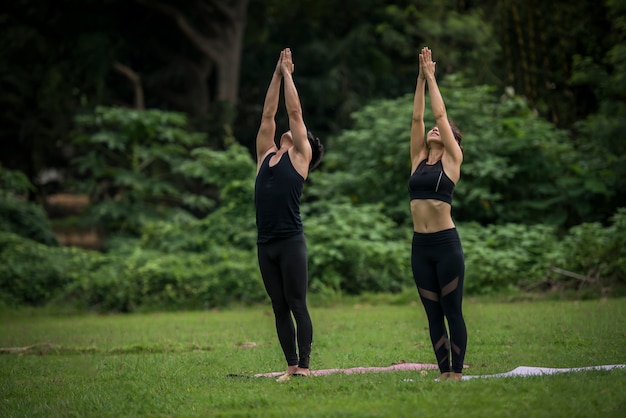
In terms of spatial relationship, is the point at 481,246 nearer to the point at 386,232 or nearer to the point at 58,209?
the point at 386,232

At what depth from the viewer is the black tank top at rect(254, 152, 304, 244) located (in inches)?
299

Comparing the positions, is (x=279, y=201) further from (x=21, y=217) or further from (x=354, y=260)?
(x=21, y=217)

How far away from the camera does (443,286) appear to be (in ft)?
23.7

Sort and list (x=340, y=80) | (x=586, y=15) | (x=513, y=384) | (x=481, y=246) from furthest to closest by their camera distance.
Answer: (x=340, y=80) < (x=586, y=15) < (x=481, y=246) < (x=513, y=384)

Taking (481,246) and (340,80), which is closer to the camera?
(481,246)

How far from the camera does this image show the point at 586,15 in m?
21.5

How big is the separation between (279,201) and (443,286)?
5.18ft

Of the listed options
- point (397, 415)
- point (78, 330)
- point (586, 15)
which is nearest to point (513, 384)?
point (397, 415)

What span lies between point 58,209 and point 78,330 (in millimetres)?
17239

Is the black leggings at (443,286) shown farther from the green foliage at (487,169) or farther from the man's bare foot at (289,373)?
the green foliage at (487,169)

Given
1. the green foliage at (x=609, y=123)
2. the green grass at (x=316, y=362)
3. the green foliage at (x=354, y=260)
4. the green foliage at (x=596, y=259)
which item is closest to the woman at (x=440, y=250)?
the green grass at (x=316, y=362)

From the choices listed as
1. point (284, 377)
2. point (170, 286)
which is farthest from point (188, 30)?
→ point (284, 377)

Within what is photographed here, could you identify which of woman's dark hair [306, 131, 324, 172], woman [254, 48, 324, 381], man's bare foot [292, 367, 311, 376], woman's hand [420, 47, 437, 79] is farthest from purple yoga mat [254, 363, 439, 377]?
woman's hand [420, 47, 437, 79]

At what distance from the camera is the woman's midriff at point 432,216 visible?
728cm
